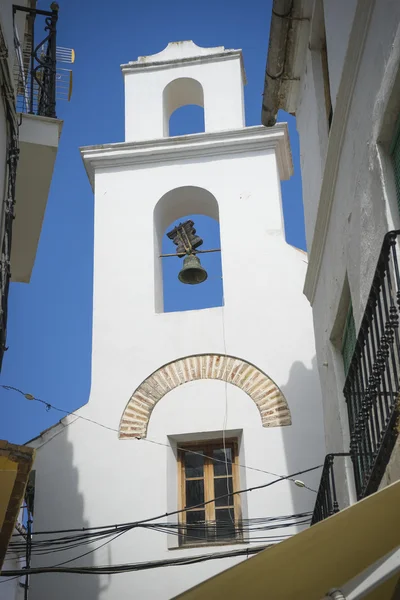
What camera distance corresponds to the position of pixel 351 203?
688 centimetres

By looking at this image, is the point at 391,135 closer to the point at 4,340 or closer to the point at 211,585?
the point at 211,585

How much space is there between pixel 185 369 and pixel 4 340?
12.2ft

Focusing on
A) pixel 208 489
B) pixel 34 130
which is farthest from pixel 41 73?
pixel 208 489

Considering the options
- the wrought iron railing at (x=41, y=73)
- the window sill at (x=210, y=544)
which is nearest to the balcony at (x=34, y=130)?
the wrought iron railing at (x=41, y=73)

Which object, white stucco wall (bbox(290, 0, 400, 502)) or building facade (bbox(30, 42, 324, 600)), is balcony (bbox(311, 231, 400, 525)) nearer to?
white stucco wall (bbox(290, 0, 400, 502))

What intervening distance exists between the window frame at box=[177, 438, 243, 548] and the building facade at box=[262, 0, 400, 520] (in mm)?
2508

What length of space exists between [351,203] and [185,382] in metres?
5.01

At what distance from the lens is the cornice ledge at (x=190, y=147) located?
13.1 meters

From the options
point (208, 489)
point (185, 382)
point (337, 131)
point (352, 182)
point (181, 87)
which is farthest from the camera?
point (181, 87)

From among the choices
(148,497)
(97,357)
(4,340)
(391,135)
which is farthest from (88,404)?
(391,135)

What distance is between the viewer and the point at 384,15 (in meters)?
5.80

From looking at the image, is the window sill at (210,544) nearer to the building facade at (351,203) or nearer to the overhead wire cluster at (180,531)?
the overhead wire cluster at (180,531)

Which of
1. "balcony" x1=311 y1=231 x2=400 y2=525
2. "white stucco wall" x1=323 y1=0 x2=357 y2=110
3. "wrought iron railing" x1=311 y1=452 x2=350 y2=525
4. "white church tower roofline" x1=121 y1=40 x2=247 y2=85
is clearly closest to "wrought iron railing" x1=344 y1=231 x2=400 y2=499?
"balcony" x1=311 y1=231 x2=400 y2=525

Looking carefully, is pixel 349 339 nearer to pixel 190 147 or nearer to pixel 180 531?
pixel 180 531
